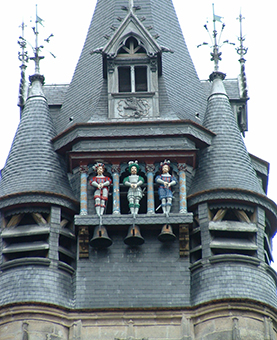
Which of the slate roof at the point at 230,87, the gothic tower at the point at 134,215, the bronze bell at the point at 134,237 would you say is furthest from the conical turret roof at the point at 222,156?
the slate roof at the point at 230,87

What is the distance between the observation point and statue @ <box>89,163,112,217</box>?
197ft

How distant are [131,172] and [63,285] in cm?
569

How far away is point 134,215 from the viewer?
196ft

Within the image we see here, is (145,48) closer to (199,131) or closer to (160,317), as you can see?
(199,131)

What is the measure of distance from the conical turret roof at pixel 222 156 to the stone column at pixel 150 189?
5.75 ft

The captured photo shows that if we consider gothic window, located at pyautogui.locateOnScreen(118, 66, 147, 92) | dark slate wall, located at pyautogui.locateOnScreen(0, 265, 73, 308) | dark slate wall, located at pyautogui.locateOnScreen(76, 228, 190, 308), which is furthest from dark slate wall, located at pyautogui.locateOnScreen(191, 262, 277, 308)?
gothic window, located at pyautogui.locateOnScreen(118, 66, 147, 92)

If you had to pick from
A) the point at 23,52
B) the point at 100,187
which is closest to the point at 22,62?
the point at 23,52

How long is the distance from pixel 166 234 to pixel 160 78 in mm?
9570

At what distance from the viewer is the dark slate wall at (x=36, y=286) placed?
57500mm

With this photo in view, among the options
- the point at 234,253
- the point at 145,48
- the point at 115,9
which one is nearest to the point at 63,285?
the point at 234,253

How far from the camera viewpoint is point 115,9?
70.4 metres

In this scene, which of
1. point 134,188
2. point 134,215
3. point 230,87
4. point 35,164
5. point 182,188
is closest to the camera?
point 134,215

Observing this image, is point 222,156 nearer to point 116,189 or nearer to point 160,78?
point 116,189

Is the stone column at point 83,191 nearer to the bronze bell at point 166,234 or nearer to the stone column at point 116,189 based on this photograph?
the stone column at point 116,189
